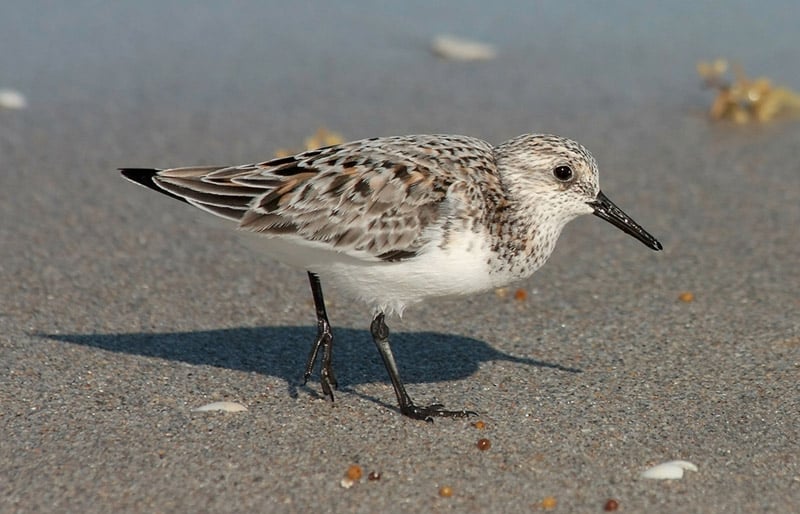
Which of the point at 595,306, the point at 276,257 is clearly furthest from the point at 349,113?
the point at 276,257

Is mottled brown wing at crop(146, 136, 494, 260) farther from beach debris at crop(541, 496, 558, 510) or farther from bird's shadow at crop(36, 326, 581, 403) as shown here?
beach debris at crop(541, 496, 558, 510)

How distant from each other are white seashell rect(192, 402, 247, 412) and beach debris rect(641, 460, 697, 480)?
1.62 meters

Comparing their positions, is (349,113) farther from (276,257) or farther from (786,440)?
(786,440)

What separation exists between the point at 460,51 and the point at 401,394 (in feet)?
18.8

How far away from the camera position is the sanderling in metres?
4.77

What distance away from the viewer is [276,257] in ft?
16.7

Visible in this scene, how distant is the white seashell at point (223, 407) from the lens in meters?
4.95

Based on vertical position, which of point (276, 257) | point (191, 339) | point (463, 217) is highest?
point (463, 217)

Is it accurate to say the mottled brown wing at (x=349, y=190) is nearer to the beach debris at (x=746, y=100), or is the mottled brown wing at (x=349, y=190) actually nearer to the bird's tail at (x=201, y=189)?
the bird's tail at (x=201, y=189)

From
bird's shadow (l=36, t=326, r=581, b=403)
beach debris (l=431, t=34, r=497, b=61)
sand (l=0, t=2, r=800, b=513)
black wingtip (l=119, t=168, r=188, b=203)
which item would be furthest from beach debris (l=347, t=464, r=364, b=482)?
beach debris (l=431, t=34, r=497, b=61)

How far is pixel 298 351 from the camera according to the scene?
5715mm

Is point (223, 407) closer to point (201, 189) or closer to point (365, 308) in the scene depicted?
point (201, 189)

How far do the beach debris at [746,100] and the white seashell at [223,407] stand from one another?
5202mm

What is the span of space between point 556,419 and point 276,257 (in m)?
1.30
